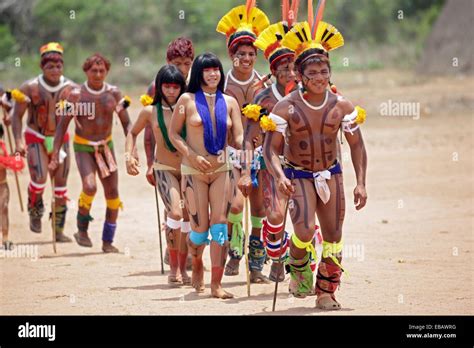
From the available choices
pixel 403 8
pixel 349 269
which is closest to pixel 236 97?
pixel 349 269

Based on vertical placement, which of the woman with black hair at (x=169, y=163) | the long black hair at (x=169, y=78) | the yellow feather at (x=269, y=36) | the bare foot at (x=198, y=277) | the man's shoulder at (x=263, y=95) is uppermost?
the yellow feather at (x=269, y=36)

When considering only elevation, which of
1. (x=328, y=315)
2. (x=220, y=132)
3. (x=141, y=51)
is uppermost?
(x=141, y=51)

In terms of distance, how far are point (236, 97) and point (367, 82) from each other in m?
20.4

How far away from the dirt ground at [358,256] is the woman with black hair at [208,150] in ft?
1.88

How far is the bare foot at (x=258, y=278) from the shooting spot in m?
11.1

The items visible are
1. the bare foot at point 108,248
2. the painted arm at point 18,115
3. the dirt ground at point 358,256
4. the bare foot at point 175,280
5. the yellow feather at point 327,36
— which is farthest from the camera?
the painted arm at point 18,115

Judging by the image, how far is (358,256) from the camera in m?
12.3

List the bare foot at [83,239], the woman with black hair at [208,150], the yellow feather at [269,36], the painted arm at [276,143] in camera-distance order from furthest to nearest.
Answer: the bare foot at [83,239] < the yellow feather at [269,36] < the woman with black hair at [208,150] < the painted arm at [276,143]

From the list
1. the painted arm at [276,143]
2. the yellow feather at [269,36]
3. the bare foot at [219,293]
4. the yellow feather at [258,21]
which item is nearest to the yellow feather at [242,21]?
the yellow feather at [258,21]

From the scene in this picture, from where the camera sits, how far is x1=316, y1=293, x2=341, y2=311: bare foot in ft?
30.7

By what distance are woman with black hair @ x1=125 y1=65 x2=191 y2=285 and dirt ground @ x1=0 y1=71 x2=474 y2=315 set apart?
348mm

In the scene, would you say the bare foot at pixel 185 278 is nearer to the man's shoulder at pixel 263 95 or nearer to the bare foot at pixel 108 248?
the man's shoulder at pixel 263 95

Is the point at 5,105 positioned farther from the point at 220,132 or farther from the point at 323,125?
the point at 323,125

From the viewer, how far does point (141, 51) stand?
39438mm
